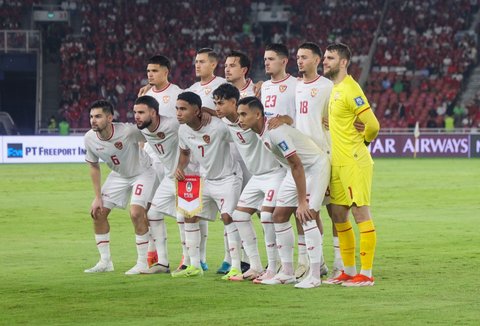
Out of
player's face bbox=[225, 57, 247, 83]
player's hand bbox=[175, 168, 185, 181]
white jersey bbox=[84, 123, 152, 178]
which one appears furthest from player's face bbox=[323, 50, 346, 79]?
white jersey bbox=[84, 123, 152, 178]

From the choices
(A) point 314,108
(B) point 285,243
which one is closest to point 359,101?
(A) point 314,108

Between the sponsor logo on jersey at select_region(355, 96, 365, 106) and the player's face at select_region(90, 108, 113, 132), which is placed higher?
the sponsor logo on jersey at select_region(355, 96, 365, 106)

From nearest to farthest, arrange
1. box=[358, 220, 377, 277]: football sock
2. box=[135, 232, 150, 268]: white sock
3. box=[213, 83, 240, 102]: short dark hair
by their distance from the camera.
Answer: box=[358, 220, 377, 277]: football sock
box=[213, 83, 240, 102]: short dark hair
box=[135, 232, 150, 268]: white sock

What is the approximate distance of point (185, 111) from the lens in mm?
12406

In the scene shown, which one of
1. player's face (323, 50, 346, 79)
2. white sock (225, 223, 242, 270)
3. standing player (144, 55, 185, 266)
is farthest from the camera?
standing player (144, 55, 185, 266)

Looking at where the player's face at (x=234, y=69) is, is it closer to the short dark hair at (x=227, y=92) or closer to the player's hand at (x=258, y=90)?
the player's hand at (x=258, y=90)

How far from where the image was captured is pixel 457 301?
10.2 meters

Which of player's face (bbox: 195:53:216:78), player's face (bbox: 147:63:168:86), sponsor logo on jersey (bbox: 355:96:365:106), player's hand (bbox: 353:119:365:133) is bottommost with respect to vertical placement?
player's hand (bbox: 353:119:365:133)

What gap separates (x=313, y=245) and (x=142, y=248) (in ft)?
8.07

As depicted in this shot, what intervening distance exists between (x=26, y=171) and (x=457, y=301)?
26.4 meters

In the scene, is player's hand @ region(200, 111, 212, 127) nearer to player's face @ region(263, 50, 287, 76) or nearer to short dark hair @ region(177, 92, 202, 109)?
short dark hair @ region(177, 92, 202, 109)

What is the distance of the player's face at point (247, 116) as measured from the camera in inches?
457

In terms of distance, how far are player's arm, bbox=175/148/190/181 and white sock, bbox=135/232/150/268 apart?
90 centimetres

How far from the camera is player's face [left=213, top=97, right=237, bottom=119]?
1206 centimetres
